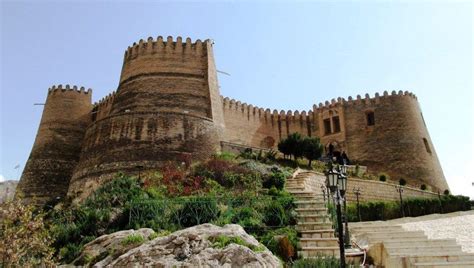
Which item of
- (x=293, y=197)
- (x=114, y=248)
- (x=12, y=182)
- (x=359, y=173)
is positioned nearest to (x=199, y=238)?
(x=114, y=248)

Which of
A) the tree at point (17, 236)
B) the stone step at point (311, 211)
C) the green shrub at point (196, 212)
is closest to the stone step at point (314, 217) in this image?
the stone step at point (311, 211)

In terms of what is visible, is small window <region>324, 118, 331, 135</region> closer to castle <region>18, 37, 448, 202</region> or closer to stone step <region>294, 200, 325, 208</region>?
castle <region>18, 37, 448, 202</region>

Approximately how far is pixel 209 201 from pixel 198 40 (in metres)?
14.6

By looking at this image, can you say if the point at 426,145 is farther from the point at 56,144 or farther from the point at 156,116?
the point at 56,144

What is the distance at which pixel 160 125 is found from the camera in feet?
69.7

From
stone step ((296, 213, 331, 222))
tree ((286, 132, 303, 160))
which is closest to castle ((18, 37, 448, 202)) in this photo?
tree ((286, 132, 303, 160))

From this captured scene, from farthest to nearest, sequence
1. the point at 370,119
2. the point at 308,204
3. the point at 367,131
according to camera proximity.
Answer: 1. the point at 370,119
2. the point at 367,131
3. the point at 308,204

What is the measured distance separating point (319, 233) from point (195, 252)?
4.06 metres

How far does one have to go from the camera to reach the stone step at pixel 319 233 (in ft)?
39.2

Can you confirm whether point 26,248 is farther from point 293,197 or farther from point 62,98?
point 62,98

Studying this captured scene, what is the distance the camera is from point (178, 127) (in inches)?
843

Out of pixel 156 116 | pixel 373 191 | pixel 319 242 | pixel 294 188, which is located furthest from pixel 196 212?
pixel 373 191

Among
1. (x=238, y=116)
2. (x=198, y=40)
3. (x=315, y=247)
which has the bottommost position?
(x=315, y=247)

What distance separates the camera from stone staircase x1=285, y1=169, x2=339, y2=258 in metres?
11.0
